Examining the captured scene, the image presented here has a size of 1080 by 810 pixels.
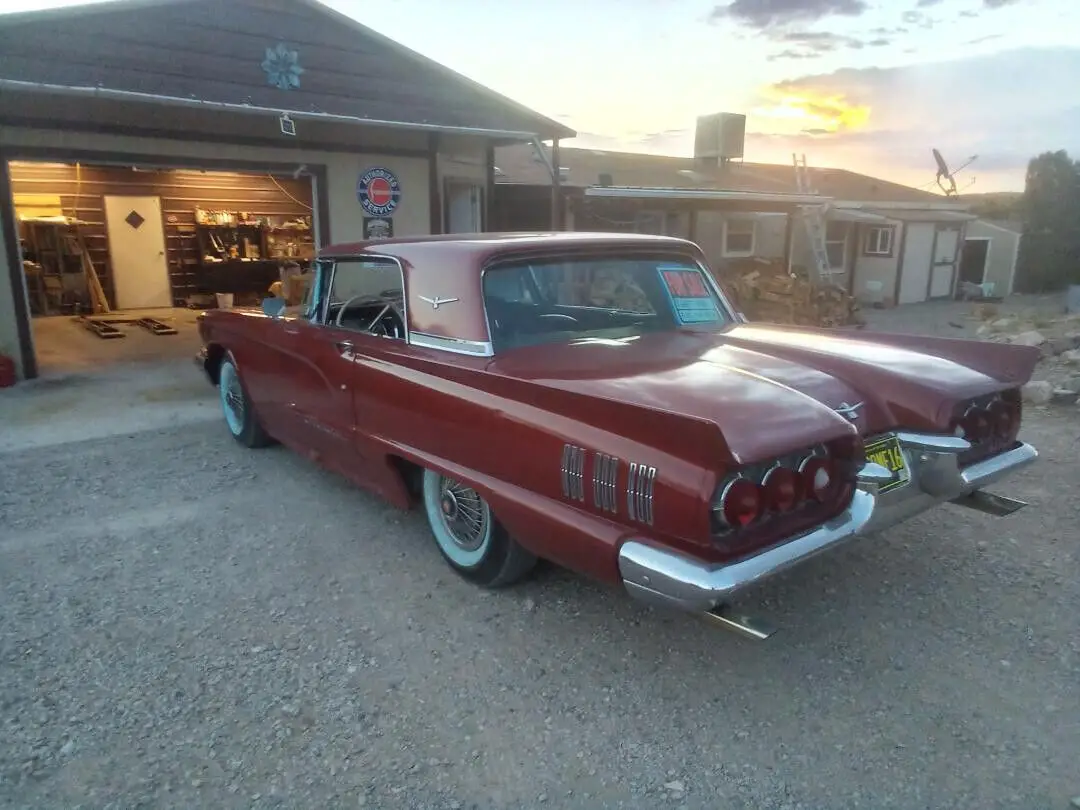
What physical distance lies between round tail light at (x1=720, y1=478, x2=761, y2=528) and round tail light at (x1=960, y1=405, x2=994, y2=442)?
1.42 meters

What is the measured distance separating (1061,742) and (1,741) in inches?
139

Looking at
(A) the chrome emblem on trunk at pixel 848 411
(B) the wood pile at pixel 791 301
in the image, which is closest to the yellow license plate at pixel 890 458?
(A) the chrome emblem on trunk at pixel 848 411

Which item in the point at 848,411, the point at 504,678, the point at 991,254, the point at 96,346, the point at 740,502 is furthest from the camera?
the point at 991,254

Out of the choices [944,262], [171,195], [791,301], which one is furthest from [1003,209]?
[171,195]

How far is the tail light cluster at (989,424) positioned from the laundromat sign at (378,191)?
8.97 metres

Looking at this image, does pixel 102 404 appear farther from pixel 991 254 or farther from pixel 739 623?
pixel 991 254

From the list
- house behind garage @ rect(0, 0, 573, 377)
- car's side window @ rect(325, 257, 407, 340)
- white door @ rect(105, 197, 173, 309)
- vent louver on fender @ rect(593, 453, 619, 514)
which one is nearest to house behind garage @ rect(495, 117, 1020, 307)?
house behind garage @ rect(0, 0, 573, 377)

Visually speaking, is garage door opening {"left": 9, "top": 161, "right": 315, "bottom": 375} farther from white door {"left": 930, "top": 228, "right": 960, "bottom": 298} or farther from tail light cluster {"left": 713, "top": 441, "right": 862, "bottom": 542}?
white door {"left": 930, "top": 228, "right": 960, "bottom": 298}

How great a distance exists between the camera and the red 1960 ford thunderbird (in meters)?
2.43

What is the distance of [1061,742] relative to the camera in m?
2.47

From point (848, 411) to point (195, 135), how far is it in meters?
8.70

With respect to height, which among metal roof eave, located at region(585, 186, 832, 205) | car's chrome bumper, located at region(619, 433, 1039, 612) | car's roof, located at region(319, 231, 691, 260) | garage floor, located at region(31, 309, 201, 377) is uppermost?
metal roof eave, located at region(585, 186, 832, 205)

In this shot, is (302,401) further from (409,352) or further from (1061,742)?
(1061,742)

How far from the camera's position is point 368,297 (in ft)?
14.0
